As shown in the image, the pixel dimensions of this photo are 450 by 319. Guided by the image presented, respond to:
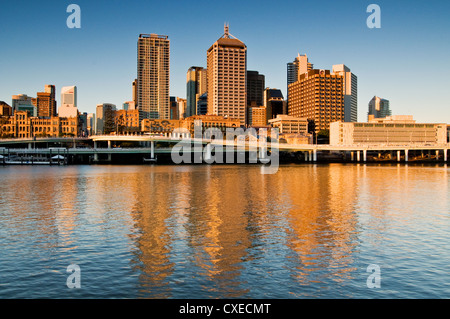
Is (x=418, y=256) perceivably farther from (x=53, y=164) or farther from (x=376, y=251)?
(x=53, y=164)

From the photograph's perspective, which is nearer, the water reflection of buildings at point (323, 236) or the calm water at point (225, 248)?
the calm water at point (225, 248)

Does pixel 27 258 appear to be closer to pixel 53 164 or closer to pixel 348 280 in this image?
pixel 348 280

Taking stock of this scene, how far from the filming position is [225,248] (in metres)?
25.0

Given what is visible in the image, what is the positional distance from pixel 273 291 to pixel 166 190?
1608 inches

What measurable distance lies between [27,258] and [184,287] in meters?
9.87

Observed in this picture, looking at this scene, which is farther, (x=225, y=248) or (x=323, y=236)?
(x=323, y=236)

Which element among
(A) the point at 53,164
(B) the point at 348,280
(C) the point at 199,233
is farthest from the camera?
(A) the point at 53,164

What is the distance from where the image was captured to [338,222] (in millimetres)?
33125

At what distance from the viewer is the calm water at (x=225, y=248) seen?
61.0 feet

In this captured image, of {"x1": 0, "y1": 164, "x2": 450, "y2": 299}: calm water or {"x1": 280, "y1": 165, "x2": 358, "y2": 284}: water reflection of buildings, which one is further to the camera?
{"x1": 280, "y1": 165, "x2": 358, "y2": 284}: water reflection of buildings

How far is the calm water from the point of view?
731 inches
